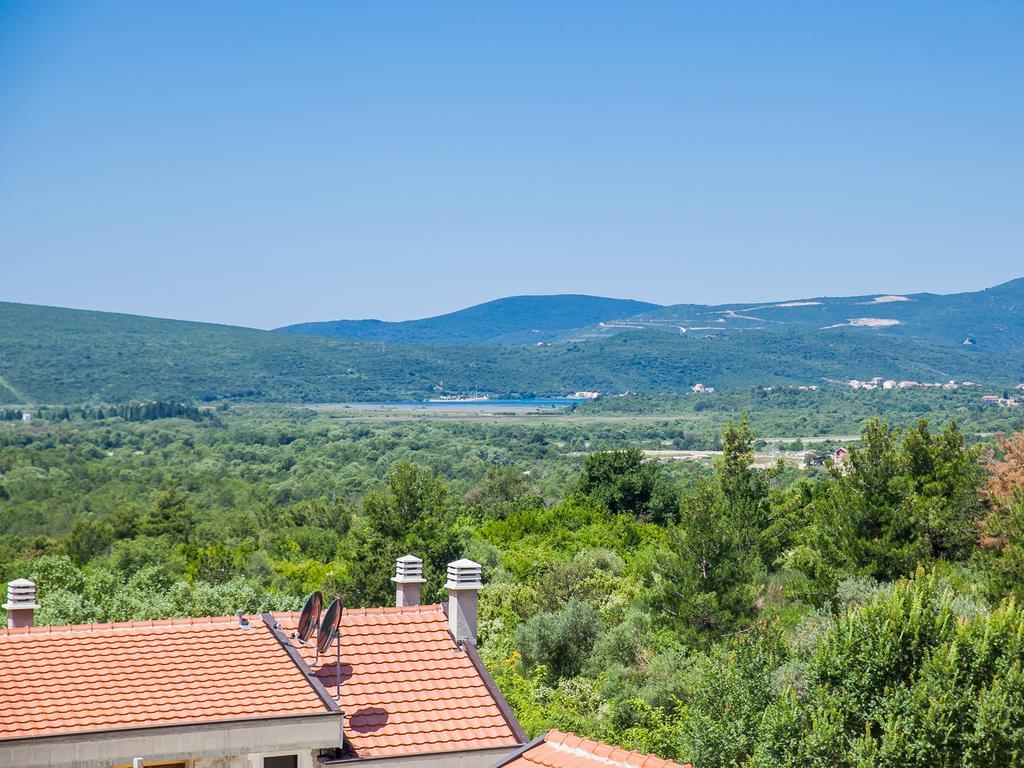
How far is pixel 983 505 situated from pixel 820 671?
81.0ft

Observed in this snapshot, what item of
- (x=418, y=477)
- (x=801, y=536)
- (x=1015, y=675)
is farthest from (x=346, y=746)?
(x=801, y=536)

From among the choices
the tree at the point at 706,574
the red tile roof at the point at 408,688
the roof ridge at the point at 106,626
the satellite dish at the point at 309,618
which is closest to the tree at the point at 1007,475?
the tree at the point at 706,574

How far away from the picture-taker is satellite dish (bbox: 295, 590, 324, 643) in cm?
1421

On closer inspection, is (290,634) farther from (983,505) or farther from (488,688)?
(983,505)

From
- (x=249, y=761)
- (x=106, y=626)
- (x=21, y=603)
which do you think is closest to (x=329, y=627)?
(x=249, y=761)

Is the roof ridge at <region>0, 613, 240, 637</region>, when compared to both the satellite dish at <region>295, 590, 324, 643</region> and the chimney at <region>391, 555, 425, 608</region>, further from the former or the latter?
the chimney at <region>391, 555, 425, 608</region>

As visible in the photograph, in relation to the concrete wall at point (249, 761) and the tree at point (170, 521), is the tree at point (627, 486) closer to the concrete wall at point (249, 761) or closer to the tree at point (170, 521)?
the tree at point (170, 521)

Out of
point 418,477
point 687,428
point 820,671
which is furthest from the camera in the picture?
point 687,428

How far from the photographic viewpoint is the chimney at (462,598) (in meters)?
15.3

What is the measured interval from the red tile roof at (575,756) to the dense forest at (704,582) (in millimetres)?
2577

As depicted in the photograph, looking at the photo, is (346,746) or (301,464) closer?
(346,746)

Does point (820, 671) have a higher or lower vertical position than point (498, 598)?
higher

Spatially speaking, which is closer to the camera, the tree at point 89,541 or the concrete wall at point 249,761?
the concrete wall at point 249,761

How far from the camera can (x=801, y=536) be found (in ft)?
132
